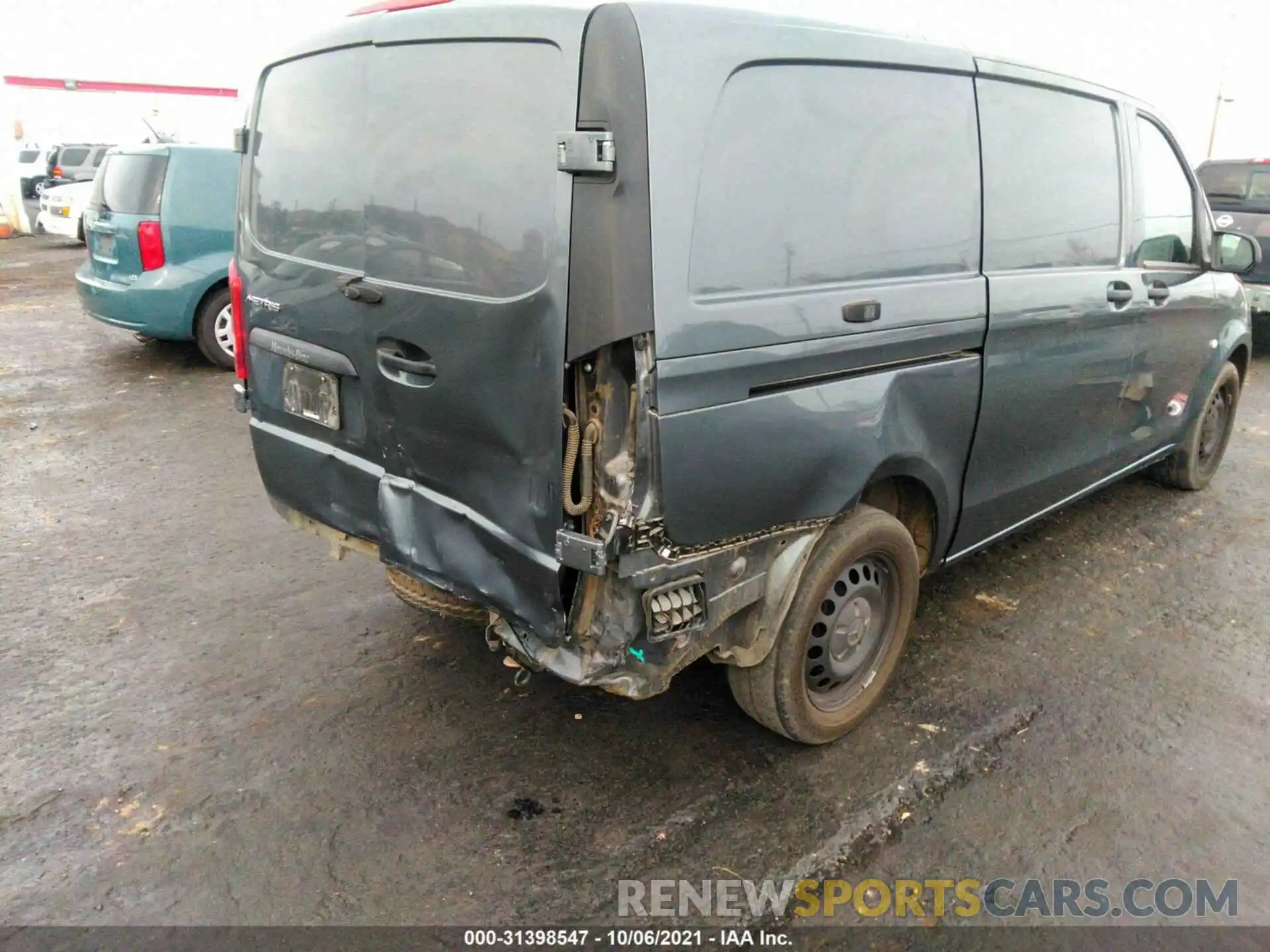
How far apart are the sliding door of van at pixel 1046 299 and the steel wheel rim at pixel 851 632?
1.69ft

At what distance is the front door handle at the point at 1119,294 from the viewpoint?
381 centimetres

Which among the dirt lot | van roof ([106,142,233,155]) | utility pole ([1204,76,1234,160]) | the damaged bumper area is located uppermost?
utility pole ([1204,76,1234,160])

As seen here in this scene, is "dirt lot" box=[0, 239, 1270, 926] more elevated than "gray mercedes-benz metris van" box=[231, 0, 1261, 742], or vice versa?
"gray mercedes-benz metris van" box=[231, 0, 1261, 742]

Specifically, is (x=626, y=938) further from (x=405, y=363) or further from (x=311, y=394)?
(x=311, y=394)

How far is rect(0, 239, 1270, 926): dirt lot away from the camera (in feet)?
8.55

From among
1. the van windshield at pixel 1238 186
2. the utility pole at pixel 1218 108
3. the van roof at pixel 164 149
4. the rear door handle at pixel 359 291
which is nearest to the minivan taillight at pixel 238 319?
the rear door handle at pixel 359 291

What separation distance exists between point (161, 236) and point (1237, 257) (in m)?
7.41

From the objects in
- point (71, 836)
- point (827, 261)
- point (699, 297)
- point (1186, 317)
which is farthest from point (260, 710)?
point (1186, 317)

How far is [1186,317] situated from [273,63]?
4160 millimetres

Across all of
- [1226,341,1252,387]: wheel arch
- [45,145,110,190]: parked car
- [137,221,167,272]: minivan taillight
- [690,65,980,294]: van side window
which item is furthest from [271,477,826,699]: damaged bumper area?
[45,145,110,190]: parked car

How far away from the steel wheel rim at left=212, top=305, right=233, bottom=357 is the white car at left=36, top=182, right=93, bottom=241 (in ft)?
27.8

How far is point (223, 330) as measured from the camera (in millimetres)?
7984

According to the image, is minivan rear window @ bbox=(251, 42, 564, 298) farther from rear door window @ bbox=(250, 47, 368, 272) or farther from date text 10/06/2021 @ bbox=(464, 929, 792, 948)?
date text 10/06/2021 @ bbox=(464, 929, 792, 948)

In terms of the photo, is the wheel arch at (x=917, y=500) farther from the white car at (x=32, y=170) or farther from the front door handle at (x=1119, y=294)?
the white car at (x=32, y=170)
